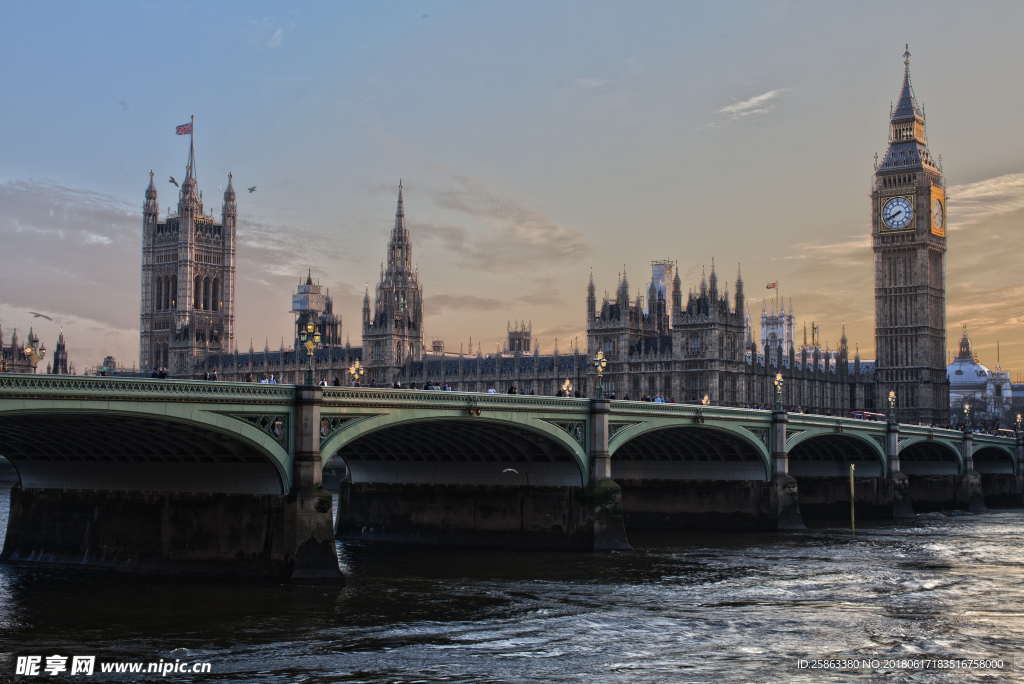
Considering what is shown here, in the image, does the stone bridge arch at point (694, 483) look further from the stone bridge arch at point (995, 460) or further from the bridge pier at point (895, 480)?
the stone bridge arch at point (995, 460)

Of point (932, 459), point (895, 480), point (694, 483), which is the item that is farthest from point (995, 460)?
point (694, 483)

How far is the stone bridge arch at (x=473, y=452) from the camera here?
67.1m

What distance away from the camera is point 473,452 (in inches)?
2908

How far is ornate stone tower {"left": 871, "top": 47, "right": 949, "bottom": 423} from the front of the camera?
18325 centimetres

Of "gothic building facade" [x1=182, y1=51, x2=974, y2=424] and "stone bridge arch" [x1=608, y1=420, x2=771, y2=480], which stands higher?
"gothic building facade" [x1=182, y1=51, x2=974, y2=424]

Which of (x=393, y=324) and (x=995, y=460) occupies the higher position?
(x=393, y=324)

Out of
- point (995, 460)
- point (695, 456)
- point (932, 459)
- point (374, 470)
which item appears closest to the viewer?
point (374, 470)

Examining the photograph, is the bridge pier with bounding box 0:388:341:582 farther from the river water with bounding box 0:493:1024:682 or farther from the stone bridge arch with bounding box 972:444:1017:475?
the stone bridge arch with bounding box 972:444:1017:475

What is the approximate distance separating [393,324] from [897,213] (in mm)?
70600

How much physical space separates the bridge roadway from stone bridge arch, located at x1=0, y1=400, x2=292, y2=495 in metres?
0.09

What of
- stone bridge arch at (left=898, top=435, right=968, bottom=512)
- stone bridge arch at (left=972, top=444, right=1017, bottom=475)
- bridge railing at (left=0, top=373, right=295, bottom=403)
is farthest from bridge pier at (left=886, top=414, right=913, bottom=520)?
bridge railing at (left=0, top=373, right=295, bottom=403)

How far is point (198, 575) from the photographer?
55625 mm

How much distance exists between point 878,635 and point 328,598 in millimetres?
19533

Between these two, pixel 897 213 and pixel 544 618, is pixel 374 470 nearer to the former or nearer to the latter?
pixel 544 618
